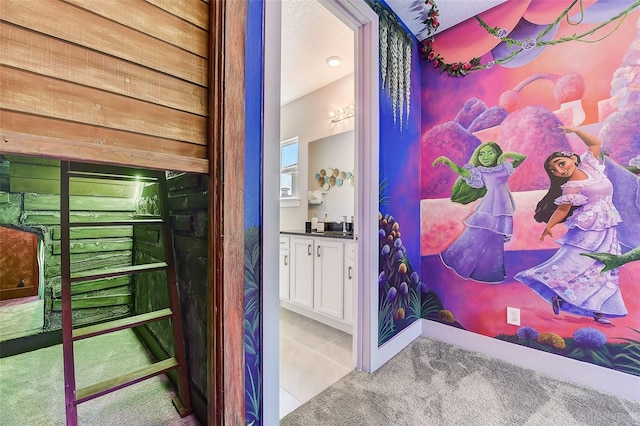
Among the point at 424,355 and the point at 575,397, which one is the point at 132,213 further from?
the point at 575,397

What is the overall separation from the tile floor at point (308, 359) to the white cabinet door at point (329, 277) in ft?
0.71

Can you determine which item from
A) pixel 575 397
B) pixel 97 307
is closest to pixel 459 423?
pixel 575 397

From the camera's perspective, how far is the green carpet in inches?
45.9

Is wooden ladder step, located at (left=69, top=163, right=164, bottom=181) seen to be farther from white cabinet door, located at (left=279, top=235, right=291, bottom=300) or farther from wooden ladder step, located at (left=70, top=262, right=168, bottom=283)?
white cabinet door, located at (left=279, top=235, right=291, bottom=300)

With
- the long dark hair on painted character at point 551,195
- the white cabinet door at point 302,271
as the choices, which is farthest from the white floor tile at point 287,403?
the long dark hair on painted character at point 551,195

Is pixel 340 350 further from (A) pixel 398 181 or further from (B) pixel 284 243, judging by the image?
(A) pixel 398 181

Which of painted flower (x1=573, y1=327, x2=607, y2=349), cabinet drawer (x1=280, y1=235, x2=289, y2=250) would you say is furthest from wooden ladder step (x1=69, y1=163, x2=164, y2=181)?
painted flower (x1=573, y1=327, x2=607, y2=349)

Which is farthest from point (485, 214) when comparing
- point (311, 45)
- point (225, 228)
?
point (311, 45)

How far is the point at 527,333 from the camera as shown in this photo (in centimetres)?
193

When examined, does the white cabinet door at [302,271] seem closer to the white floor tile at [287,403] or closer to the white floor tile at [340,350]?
the white floor tile at [340,350]

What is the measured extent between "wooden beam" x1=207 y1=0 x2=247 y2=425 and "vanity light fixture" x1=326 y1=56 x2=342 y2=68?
1.95 meters

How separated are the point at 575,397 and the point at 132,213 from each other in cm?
270

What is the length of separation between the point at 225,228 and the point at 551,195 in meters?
2.11

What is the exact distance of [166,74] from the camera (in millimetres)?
891
